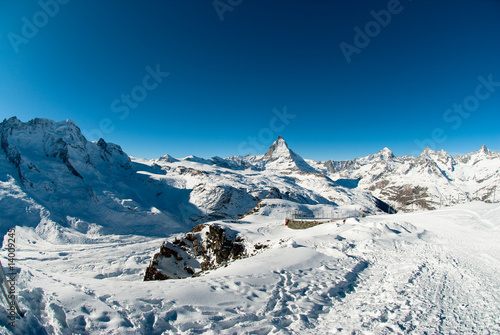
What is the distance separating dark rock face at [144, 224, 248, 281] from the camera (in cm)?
3925

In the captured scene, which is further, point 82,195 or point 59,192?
point 82,195

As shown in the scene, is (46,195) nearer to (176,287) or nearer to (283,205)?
(283,205)

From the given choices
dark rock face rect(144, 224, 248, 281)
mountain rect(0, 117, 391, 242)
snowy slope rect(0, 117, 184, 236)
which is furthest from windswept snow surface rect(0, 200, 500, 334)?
snowy slope rect(0, 117, 184, 236)

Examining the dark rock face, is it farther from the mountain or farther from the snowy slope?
the snowy slope

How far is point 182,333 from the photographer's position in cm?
808

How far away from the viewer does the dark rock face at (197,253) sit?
3925cm

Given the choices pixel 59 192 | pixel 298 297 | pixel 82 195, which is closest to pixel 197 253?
pixel 298 297

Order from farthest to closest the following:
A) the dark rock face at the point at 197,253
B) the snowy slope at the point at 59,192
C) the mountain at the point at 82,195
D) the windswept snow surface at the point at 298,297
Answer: the snowy slope at the point at 59,192 → the mountain at the point at 82,195 → the dark rock face at the point at 197,253 → the windswept snow surface at the point at 298,297

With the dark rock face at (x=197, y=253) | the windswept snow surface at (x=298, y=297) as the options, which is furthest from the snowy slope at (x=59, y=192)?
the windswept snow surface at (x=298, y=297)

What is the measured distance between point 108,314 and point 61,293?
8.52 feet

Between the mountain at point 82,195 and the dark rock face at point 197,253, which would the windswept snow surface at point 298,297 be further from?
the mountain at point 82,195

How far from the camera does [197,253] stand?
4500 cm

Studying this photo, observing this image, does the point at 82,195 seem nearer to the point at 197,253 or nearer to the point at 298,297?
the point at 197,253

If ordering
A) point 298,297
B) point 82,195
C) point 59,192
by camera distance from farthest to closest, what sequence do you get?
point 82,195, point 59,192, point 298,297
